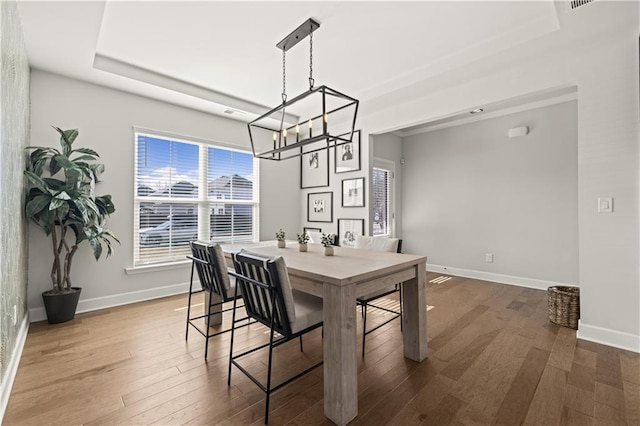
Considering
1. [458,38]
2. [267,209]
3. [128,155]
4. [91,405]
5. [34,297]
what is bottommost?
[91,405]

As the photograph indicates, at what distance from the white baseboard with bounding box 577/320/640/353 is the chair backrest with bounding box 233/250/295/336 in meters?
2.73

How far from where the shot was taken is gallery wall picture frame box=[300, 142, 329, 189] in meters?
5.16

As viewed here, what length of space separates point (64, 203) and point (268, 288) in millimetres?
2438

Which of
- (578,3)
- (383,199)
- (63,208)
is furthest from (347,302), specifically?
(383,199)

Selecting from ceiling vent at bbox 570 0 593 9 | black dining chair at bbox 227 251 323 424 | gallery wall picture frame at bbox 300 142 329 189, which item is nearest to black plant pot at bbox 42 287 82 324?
black dining chair at bbox 227 251 323 424

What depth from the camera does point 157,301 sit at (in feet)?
12.3

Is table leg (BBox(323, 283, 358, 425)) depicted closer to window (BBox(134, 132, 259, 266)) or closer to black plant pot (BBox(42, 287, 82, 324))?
black plant pot (BBox(42, 287, 82, 324))

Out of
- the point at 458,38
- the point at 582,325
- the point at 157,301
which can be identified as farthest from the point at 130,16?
the point at 582,325

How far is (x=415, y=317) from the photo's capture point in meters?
2.25

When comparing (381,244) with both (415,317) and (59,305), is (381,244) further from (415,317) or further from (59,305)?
(59,305)

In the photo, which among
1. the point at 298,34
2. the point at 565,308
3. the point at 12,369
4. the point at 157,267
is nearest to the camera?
the point at 12,369

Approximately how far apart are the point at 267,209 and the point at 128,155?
7.10ft

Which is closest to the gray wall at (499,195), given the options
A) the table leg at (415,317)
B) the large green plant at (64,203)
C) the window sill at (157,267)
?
the table leg at (415,317)

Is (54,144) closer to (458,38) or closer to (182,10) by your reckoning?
(182,10)
